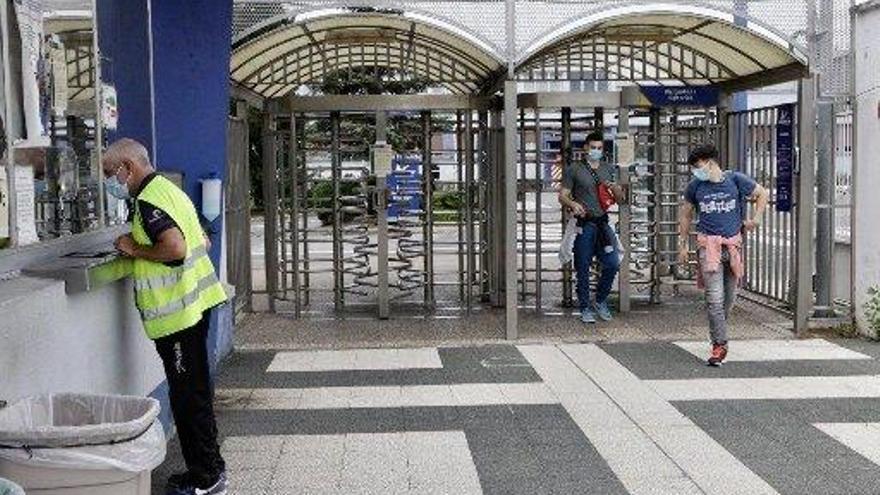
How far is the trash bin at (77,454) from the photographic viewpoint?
3236 mm

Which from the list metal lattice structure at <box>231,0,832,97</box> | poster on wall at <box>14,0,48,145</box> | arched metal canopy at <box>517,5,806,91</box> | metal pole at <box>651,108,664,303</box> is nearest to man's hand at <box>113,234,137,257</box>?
poster on wall at <box>14,0,48,145</box>

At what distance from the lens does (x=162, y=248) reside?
4789 millimetres

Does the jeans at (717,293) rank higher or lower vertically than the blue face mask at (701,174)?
lower

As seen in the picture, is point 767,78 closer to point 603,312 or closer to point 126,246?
point 603,312

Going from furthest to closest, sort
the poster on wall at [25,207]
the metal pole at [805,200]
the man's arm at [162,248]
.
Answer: the metal pole at [805,200]
the man's arm at [162,248]
the poster on wall at [25,207]

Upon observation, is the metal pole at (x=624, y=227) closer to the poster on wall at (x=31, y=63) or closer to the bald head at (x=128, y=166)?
the bald head at (x=128, y=166)

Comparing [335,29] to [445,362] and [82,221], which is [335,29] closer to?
[445,362]

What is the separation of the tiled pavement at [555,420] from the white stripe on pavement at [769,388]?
0.02 metres

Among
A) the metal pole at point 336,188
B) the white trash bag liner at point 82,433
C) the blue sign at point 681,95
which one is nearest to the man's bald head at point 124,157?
the white trash bag liner at point 82,433

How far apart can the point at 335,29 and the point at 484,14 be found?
75.7 inches

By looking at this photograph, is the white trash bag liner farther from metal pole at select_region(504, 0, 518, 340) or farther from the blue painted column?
metal pole at select_region(504, 0, 518, 340)

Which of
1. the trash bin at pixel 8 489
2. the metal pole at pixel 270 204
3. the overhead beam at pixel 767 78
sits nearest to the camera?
the trash bin at pixel 8 489

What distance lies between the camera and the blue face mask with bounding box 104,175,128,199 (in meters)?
5.22

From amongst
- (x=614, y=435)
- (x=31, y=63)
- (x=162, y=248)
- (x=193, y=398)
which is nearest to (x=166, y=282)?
(x=162, y=248)
